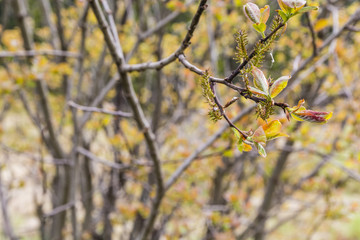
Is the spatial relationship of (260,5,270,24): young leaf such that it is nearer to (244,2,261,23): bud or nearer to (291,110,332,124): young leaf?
(244,2,261,23): bud

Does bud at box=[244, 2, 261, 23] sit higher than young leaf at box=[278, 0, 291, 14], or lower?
higher

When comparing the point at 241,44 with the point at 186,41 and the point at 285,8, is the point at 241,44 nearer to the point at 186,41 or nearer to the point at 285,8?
the point at 285,8

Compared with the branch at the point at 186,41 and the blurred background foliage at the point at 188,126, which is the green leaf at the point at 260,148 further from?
the blurred background foliage at the point at 188,126

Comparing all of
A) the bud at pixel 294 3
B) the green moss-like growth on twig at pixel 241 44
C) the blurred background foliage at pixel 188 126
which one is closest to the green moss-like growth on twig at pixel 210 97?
the green moss-like growth on twig at pixel 241 44

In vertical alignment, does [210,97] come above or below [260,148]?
above

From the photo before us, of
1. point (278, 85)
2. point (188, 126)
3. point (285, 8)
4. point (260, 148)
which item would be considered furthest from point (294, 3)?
point (188, 126)

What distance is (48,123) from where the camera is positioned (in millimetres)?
2295

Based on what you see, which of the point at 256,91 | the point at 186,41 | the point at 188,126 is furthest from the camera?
the point at 188,126

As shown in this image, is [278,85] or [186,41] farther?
[186,41]

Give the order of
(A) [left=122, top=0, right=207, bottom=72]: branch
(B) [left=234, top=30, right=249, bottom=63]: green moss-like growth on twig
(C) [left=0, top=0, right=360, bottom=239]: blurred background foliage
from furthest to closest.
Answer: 1. (C) [left=0, top=0, right=360, bottom=239]: blurred background foliage
2. (A) [left=122, top=0, right=207, bottom=72]: branch
3. (B) [left=234, top=30, right=249, bottom=63]: green moss-like growth on twig

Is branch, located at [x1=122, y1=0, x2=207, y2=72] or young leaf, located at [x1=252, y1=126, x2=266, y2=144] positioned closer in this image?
young leaf, located at [x1=252, y1=126, x2=266, y2=144]

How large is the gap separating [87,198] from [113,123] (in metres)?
0.92

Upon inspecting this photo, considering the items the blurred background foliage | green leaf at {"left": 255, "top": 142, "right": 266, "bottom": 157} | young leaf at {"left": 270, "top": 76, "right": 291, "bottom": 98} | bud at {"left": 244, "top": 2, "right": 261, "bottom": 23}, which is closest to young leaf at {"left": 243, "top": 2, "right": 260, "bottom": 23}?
bud at {"left": 244, "top": 2, "right": 261, "bottom": 23}

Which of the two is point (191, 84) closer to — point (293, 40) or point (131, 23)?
point (131, 23)
